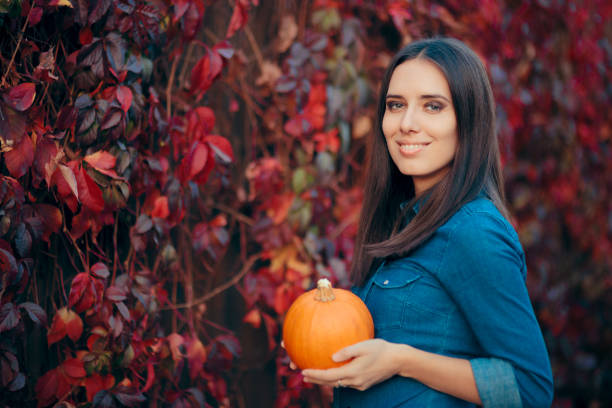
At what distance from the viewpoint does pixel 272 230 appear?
2.38 metres

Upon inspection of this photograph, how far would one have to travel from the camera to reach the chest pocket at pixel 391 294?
150 centimetres

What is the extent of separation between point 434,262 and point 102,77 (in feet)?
3.64

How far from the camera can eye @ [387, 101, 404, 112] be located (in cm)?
168

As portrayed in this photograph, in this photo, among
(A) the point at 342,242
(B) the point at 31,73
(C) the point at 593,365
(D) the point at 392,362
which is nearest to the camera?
(D) the point at 392,362

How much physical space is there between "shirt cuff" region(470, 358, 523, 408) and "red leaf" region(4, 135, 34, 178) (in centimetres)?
129

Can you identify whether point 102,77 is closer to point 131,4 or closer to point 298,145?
point 131,4

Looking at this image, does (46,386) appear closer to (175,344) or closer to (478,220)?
(175,344)

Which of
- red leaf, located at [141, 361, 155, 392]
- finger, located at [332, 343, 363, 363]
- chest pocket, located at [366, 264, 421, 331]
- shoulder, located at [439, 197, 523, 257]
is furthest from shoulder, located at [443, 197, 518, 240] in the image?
red leaf, located at [141, 361, 155, 392]

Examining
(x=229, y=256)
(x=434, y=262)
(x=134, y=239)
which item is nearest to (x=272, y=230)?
(x=229, y=256)

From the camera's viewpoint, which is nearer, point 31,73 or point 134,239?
point 31,73

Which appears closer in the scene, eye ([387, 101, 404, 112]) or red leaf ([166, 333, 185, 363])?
eye ([387, 101, 404, 112])

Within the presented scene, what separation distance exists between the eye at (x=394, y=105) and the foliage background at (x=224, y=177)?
61 cm

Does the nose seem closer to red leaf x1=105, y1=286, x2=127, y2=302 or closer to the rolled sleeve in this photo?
the rolled sleeve

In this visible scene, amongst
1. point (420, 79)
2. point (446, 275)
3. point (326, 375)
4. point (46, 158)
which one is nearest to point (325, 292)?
point (326, 375)
